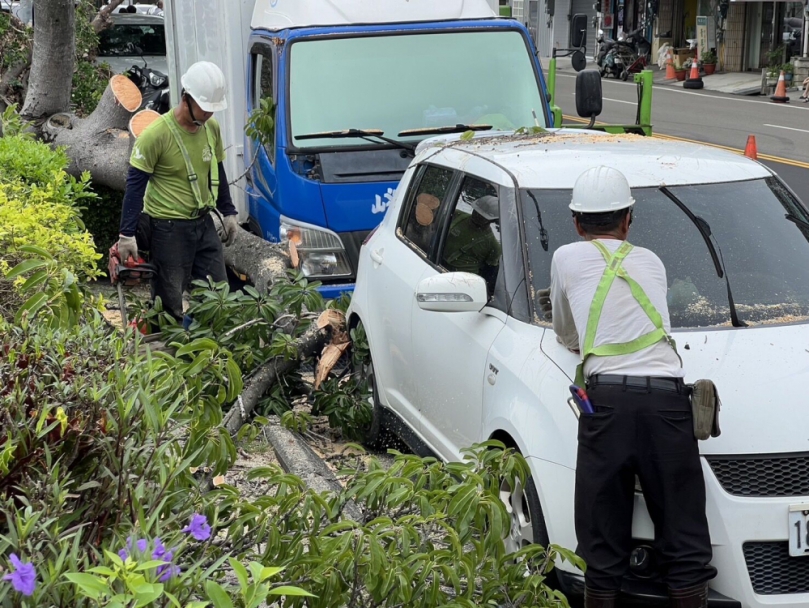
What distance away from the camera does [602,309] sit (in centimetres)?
367

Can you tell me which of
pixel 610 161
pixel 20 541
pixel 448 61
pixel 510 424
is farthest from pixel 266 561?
pixel 448 61

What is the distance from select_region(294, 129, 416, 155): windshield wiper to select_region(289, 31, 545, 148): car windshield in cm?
7

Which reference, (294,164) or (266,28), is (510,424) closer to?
(294,164)

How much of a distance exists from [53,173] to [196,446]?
3949 millimetres

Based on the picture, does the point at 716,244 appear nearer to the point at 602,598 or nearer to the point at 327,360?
the point at 602,598

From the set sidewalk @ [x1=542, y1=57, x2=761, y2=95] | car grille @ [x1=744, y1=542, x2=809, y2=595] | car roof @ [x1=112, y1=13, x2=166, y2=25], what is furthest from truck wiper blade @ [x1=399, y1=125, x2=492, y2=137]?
sidewalk @ [x1=542, y1=57, x2=761, y2=95]

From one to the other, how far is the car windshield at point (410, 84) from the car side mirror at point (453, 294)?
3.32 metres

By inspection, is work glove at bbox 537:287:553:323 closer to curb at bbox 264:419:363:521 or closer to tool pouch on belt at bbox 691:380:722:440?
tool pouch on belt at bbox 691:380:722:440

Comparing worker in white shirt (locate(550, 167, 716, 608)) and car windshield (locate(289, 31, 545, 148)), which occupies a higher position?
car windshield (locate(289, 31, 545, 148))

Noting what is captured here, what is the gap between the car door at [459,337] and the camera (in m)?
4.50

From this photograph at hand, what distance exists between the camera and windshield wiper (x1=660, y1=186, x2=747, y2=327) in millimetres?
4273

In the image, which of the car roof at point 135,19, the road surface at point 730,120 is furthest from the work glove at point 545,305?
the car roof at point 135,19

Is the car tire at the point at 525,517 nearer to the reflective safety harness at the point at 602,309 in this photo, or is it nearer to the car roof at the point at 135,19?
the reflective safety harness at the point at 602,309

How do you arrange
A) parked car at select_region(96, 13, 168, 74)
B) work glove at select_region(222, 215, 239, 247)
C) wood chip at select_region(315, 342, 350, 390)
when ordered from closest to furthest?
wood chip at select_region(315, 342, 350, 390)
work glove at select_region(222, 215, 239, 247)
parked car at select_region(96, 13, 168, 74)
